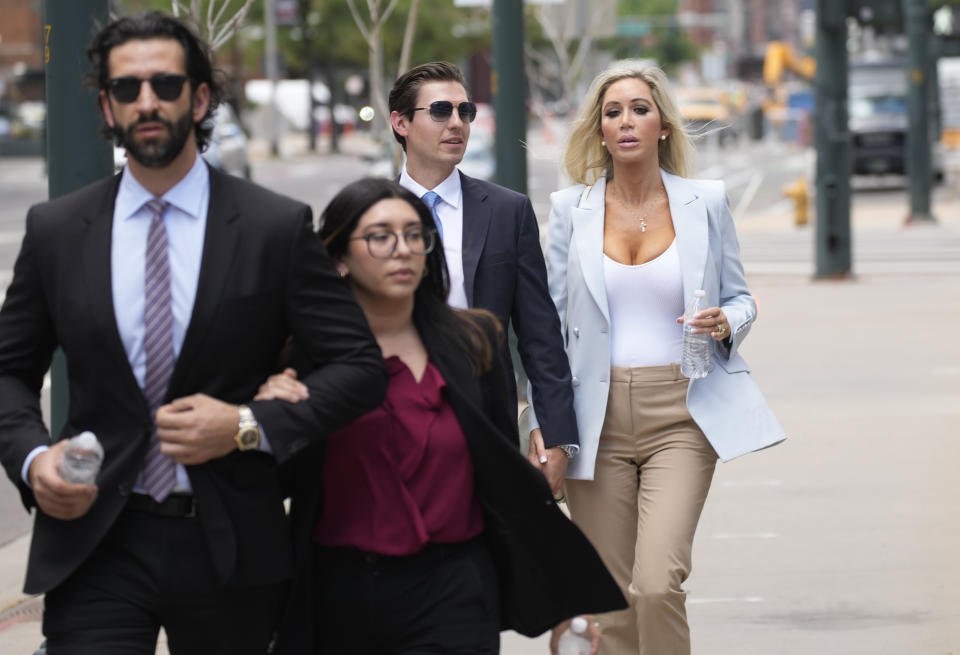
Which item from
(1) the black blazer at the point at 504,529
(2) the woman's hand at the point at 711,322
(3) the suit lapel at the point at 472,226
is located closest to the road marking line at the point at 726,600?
(2) the woman's hand at the point at 711,322

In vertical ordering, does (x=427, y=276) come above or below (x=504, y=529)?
above

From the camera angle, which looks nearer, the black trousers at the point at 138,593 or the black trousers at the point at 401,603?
the black trousers at the point at 138,593

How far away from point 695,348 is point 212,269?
6.05 ft

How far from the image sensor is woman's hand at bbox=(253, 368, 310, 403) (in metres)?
3.15

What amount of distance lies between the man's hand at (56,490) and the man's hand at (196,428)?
0.53ft

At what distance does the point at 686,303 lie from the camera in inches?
187

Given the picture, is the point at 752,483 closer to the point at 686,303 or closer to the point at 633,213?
the point at 633,213

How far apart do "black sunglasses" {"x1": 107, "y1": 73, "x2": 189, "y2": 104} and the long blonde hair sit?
6.73ft

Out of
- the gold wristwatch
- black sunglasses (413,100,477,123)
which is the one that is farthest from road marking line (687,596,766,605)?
the gold wristwatch

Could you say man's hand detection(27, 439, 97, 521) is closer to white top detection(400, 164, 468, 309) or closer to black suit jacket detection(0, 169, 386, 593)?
black suit jacket detection(0, 169, 386, 593)

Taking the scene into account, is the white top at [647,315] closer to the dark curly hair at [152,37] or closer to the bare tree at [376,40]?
the dark curly hair at [152,37]

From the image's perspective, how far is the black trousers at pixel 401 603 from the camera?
337 cm

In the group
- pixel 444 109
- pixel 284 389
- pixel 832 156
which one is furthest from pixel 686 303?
pixel 832 156

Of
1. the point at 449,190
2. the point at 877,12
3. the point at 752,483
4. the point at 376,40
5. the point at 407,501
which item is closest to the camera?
the point at 407,501
